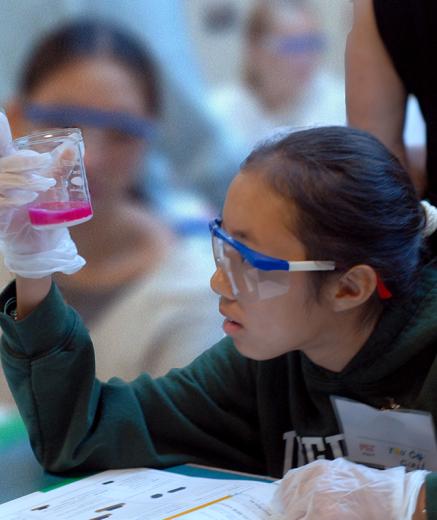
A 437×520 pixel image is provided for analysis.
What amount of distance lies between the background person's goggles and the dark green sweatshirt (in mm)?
165

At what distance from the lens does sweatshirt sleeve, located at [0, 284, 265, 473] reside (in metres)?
1.25

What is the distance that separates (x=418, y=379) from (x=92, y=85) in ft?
2.46

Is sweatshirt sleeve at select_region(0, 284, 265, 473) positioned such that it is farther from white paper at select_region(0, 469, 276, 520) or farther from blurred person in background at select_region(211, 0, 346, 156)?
blurred person in background at select_region(211, 0, 346, 156)

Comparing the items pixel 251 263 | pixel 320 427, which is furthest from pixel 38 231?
pixel 320 427

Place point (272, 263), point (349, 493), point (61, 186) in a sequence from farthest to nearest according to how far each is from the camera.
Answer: point (61, 186), point (272, 263), point (349, 493)

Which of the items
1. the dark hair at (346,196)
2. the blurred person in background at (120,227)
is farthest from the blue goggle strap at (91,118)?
the dark hair at (346,196)

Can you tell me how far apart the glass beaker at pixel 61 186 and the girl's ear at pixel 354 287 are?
13.8 inches

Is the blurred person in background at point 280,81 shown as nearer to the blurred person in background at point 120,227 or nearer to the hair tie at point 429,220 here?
the blurred person in background at point 120,227

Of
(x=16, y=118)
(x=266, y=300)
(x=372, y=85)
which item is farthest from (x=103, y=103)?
(x=266, y=300)

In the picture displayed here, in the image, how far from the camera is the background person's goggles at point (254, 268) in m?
1.08

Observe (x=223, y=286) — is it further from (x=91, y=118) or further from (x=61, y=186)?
(x=91, y=118)

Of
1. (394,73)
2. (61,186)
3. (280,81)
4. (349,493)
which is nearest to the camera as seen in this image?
(349,493)

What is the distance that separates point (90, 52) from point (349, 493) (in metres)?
0.89

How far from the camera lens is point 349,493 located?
3.18 feet
